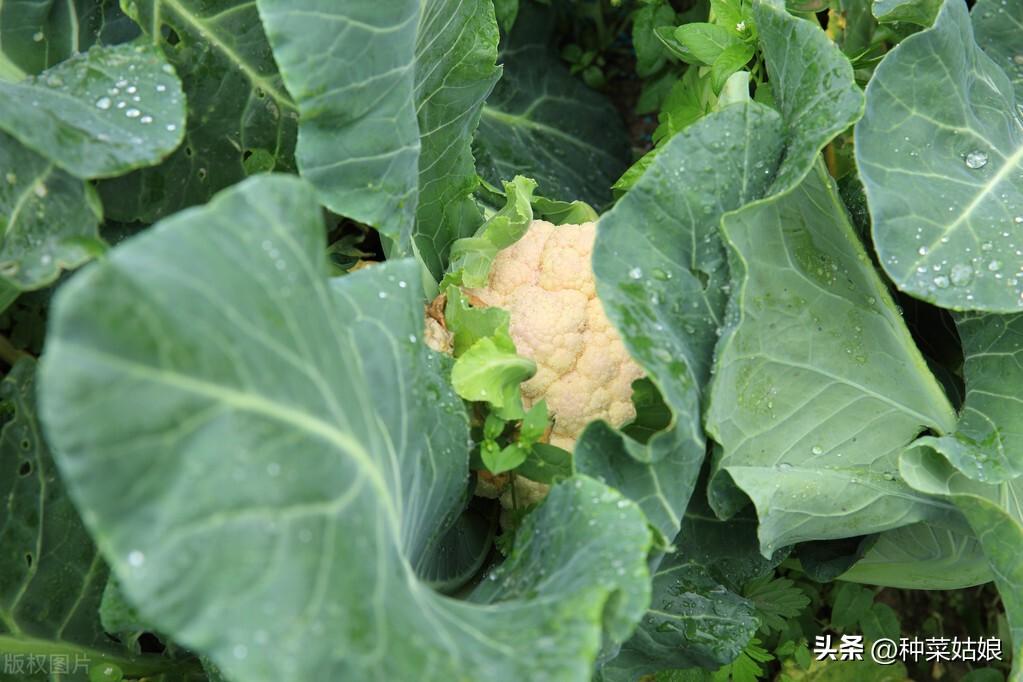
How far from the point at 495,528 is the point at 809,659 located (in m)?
0.65

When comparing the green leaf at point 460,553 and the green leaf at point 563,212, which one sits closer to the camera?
the green leaf at point 460,553

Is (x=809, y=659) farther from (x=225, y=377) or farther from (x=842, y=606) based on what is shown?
(x=225, y=377)

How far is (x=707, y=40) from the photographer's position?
131 centimetres

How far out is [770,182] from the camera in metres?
1.09

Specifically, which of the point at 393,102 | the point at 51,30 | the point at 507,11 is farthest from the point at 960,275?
the point at 51,30

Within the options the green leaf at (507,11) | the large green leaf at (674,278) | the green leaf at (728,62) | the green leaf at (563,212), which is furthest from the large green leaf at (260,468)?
the green leaf at (507,11)

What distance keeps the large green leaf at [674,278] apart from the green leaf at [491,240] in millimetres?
229

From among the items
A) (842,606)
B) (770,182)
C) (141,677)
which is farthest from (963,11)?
(141,677)

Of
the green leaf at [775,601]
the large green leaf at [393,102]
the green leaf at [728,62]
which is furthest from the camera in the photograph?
the green leaf at [775,601]

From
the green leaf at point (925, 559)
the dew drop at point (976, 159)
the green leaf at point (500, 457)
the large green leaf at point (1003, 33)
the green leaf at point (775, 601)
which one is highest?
the large green leaf at point (1003, 33)

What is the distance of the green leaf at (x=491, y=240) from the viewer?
3.93 ft

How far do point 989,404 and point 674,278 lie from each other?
43 cm

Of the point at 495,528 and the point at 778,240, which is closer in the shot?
the point at 778,240

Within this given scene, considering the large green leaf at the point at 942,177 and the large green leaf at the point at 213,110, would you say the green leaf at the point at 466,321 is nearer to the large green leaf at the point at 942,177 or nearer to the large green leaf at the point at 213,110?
the large green leaf at the point at 213,110
